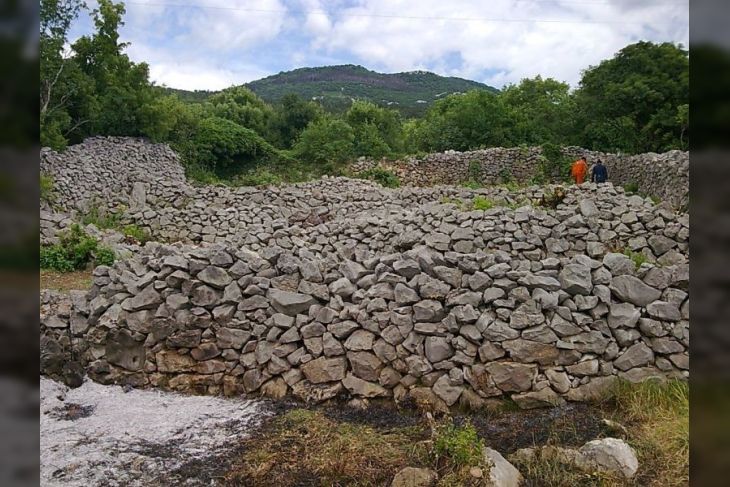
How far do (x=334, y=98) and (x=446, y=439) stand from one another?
29944mm

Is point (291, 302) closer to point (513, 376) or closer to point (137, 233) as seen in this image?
point (513, 376)

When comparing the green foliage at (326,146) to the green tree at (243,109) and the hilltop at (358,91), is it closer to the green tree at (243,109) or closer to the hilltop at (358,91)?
the green tree at (243,109)

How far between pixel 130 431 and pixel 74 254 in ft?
19.2

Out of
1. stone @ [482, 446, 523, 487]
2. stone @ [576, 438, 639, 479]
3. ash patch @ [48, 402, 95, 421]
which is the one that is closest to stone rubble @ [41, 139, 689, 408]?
ash patch @ [48, 402, 95, 421]

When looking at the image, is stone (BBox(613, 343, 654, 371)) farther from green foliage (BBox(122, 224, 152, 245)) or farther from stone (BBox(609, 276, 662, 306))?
green foliage (BBox(122, 224, 152, 245))

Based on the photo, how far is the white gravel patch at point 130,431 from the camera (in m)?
3.04

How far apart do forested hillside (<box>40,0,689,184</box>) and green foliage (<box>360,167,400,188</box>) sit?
120 cm

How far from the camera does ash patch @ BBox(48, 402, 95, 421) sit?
378 centimetres

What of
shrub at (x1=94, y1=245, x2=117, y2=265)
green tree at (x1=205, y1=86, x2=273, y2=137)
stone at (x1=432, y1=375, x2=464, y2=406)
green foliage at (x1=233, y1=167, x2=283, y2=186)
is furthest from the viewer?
green tree at (x1=205, y1=86, x2=273, y2=137)

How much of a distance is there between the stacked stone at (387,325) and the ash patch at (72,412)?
20.3 inches

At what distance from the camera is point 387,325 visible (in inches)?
165

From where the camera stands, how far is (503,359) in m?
3.91

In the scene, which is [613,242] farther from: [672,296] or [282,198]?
[282,198]
